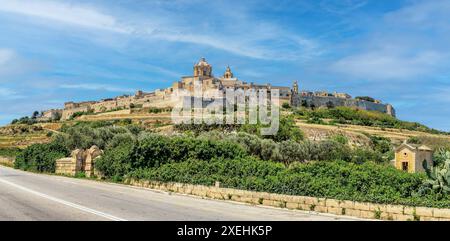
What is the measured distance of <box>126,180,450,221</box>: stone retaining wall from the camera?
13383 mm

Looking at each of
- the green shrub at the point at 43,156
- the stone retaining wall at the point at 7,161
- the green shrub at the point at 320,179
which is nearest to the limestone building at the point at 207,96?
the stone retaining wall at the point at 7,161

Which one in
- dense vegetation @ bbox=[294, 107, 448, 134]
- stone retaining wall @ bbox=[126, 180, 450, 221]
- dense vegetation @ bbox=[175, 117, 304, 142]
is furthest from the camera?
dense vegetation @ bbox=[294, 107, 448, 134]

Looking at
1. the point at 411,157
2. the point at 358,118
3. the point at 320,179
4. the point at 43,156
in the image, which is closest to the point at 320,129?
the point at 358,118

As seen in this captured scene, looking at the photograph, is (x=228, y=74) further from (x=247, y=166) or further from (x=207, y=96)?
(x=247, y=166)

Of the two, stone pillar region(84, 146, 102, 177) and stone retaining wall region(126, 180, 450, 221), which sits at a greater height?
stone pillar region(84, 146, 102, 177)

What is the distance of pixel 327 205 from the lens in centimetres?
1590

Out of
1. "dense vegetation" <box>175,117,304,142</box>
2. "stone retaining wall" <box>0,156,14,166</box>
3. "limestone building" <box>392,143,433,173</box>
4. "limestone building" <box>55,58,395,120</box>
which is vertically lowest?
"stone retaining wall" <box>0,156,14,166</box>

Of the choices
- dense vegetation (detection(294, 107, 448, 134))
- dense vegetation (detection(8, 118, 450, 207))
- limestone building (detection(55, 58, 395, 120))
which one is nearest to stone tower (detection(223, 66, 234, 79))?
limestone building (detection(55, 58, 395, 120))

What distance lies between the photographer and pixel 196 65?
177375mm

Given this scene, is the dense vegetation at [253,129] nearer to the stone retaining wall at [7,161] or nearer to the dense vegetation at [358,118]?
the stone retaining wall at [7,161]

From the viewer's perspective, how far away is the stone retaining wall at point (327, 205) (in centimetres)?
1338

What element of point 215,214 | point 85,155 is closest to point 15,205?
point 215,214

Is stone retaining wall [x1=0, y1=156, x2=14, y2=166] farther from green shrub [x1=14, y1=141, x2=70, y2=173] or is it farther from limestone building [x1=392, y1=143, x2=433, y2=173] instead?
limestone building [x1=392, y1=143, x2=433, y2=173]

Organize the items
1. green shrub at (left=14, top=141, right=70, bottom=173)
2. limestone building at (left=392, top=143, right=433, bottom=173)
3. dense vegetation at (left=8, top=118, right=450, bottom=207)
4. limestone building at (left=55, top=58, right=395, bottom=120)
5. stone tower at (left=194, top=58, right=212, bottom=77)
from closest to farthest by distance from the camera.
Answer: dense vegetation at (left=8, top=118, right=450, bottom=207) < green shrub at (left=14, top=141, right=70, bottom=173) < limestone building at (left=392, top=143, right=433, bottom=173) < limestone building at (left=55, top=58, right=395, bottom=120) < stone tower at (left=194, top=58, right=212, bottom=77)
